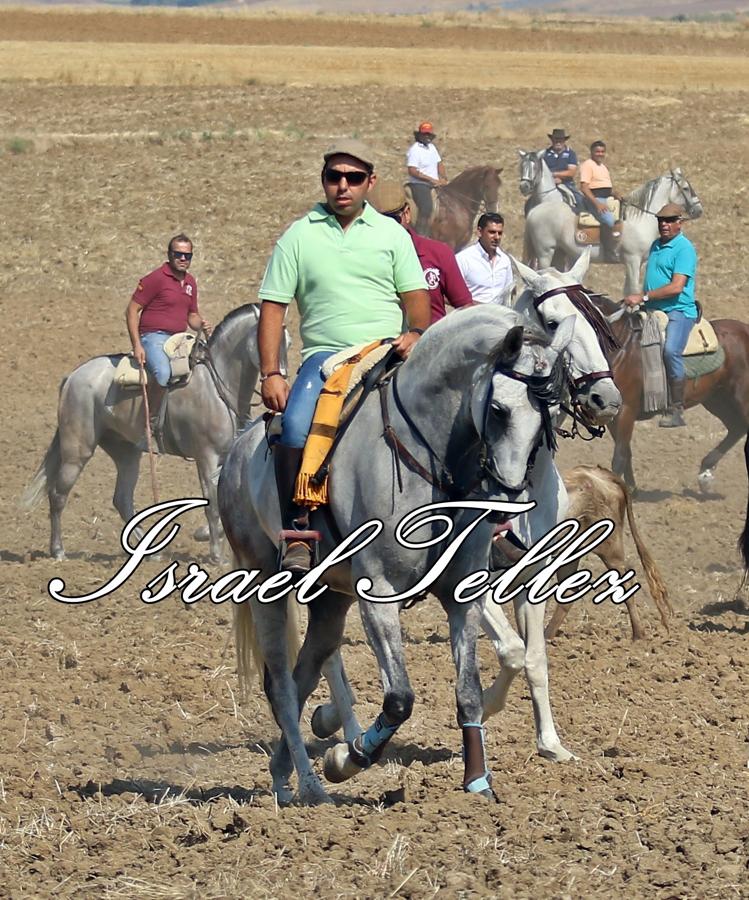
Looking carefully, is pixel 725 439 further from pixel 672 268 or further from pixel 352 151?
pixel 352 151

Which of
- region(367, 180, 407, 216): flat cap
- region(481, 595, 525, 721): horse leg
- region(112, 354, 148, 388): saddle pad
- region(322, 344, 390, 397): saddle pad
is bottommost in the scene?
region(112, 354, 148, 388): saddle pad

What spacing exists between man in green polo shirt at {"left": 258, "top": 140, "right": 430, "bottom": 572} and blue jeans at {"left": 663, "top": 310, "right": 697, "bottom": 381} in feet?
27.9

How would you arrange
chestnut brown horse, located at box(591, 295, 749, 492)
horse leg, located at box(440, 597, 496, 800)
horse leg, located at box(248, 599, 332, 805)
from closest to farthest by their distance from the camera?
1. horse leg, located at box(440, 597, 496, 800)
2. horse leg, located at box(248, 599, 332, 805)
3. chestnut brown horse, located at box(591, 295, 749, 492)

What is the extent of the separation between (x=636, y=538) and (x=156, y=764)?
3804 millimetres

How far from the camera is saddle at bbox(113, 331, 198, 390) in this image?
1380 centimetres

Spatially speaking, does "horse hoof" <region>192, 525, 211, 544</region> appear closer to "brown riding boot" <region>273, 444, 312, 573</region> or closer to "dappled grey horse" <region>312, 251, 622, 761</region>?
"dappled grey horse" <region>312, 251, 622, 761</region>

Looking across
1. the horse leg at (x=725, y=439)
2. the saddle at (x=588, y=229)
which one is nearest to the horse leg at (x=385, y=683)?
the horse leg at (x=725, y=439)

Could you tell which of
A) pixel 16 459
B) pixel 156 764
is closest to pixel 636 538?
pixel 156 764

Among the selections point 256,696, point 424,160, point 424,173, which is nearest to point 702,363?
point 256,696

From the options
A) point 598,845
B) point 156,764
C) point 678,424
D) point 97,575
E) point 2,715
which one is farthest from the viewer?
point 678,424

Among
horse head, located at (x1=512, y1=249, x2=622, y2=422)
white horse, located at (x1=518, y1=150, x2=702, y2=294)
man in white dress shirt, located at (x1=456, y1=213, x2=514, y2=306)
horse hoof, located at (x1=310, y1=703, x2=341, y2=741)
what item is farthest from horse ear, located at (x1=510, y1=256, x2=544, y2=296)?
white horse, located at (x1=518, y1=150, x2=702, y2=294)

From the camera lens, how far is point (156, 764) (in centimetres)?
815

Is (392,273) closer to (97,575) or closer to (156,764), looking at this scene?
(156,764)

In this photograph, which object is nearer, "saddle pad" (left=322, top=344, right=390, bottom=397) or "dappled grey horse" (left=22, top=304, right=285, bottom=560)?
"saddle pad" (left=322, top=344, right=390, bottom=397)
